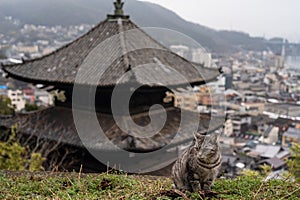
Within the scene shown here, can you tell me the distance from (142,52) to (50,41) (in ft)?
241

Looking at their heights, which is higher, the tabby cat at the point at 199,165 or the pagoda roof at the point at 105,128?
the tabby cat at the point at 199,165

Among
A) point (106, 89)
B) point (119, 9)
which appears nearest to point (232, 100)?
point (119, 9)

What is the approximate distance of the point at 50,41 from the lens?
7781cm

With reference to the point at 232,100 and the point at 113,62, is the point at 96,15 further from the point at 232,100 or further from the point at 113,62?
the point at 113,62

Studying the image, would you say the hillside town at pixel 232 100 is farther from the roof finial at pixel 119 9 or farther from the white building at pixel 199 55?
the roof finial at pixel 119 9

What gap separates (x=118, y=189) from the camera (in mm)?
3094

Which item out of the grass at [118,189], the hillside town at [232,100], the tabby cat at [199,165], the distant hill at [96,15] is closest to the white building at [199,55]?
the hillside town at [232,100]

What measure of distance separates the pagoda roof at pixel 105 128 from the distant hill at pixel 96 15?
4.58 m

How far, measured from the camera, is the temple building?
274 inches

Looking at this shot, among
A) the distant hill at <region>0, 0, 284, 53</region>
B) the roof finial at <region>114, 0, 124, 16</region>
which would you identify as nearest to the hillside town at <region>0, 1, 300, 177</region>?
the roof finial at <region>114, 0, 124, 16</region>

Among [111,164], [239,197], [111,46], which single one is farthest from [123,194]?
[111,46]

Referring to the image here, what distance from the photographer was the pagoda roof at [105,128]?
665 centimetres

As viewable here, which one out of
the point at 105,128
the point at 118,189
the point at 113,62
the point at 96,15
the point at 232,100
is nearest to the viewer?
the point at 118,189

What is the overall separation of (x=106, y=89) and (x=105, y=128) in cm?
74
